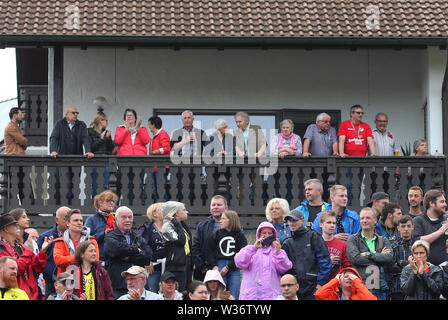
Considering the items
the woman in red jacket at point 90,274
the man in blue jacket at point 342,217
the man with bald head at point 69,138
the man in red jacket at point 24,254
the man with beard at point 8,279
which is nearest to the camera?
the man with beard at point 8,279

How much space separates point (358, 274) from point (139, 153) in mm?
6915

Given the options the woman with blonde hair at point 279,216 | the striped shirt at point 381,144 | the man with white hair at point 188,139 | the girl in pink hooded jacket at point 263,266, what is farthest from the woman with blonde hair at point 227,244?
the striped shirt at point 381,144

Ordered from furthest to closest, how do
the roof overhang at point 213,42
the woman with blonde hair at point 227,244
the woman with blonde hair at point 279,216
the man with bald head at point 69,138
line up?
the roof overhang at point 213,42 < the man with bald head at point 69,138 < the woman with blonde hair at point 279,216 < the woman with blonde hair at point 227,244

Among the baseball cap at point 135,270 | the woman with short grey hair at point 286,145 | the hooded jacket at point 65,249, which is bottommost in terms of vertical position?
the baseball cap at point 135,270

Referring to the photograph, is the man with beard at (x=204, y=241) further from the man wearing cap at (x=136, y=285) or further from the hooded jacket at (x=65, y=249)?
the man wearing cap at (x=136, y=285)

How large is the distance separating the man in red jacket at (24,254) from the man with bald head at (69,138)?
5.24 m

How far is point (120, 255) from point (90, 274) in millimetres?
828

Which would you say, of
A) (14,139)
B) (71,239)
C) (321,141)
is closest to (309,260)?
(71,239)

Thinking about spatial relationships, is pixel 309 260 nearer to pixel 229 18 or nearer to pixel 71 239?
pixel 71 239

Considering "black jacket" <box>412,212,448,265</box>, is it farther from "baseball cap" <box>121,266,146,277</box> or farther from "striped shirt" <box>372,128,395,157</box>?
"striped shirt" <box>372,128,395,157</box>

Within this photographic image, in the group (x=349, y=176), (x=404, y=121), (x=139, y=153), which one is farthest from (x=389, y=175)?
(x=139, y=153)

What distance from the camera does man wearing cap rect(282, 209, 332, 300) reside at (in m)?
13.3

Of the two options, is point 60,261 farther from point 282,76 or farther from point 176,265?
point 282,76

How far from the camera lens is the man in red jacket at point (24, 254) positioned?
13078 millimetres
